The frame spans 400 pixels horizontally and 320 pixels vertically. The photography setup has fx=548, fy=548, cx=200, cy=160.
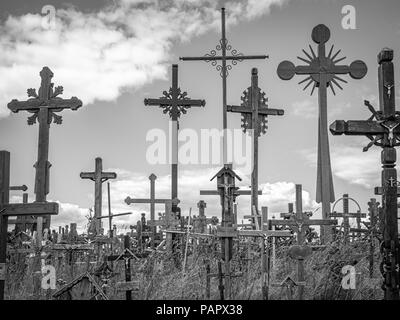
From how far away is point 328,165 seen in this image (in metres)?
12.1

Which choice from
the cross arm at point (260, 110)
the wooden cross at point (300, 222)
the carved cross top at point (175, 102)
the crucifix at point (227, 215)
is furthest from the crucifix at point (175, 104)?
the crucifix at point (227, 215)

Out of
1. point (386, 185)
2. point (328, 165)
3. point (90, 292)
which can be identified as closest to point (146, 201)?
point (328, 165)

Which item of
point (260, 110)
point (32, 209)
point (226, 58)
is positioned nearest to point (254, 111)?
point (260, 110)

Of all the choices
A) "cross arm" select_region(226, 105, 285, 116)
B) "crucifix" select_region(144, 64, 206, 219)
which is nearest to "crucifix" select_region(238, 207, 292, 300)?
"cross arm" select_region(226, 105, 285, 116)

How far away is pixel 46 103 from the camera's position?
493 inches

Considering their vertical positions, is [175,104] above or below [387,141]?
above

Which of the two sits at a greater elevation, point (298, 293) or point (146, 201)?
point (146, 201)

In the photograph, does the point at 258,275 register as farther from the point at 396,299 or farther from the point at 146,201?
the point at 146,201

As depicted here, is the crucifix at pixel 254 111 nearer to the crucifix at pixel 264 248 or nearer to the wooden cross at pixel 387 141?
the crucifix at pixel 264 248

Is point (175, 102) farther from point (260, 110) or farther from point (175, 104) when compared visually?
point (260, 110)

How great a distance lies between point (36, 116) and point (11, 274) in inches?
142

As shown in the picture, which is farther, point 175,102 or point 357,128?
point 175,102

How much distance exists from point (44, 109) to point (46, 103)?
146 mm
